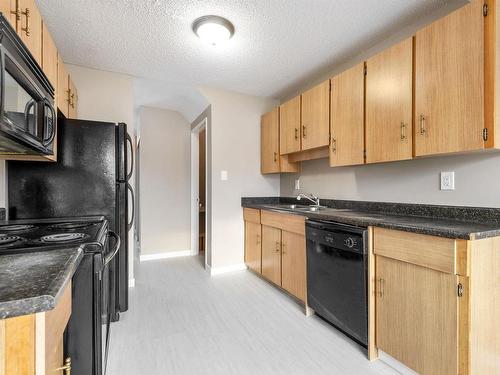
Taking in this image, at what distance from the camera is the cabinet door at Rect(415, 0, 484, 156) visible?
1.35m

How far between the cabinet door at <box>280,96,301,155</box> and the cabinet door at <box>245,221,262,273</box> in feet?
3.24

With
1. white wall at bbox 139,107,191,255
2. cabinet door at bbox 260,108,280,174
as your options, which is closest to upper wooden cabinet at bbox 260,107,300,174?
cabinet door at bbox 260,108,280,174

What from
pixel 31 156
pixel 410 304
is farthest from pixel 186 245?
pixel 410 304

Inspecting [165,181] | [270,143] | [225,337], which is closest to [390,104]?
[270,143]

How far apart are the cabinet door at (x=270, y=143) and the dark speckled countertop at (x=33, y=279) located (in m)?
2.48

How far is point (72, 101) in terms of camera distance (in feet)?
7.65

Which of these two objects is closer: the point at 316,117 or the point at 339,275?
the point at 339,275

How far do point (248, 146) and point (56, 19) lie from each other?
2207 mm

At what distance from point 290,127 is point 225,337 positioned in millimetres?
2147

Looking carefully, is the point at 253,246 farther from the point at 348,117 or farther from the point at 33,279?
the point at 33,279

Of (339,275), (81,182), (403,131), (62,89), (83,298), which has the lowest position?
(339,275)

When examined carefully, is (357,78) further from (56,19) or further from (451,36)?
(56,19)

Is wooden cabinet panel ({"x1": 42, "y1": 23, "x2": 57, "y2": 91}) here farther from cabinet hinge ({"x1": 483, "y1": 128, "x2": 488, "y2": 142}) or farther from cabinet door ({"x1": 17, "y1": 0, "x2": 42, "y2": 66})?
cabinet hinge ({"x1": 483, "y1": 128, "x2": 488, "y2": 142})

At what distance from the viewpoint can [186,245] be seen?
13.6 ft
